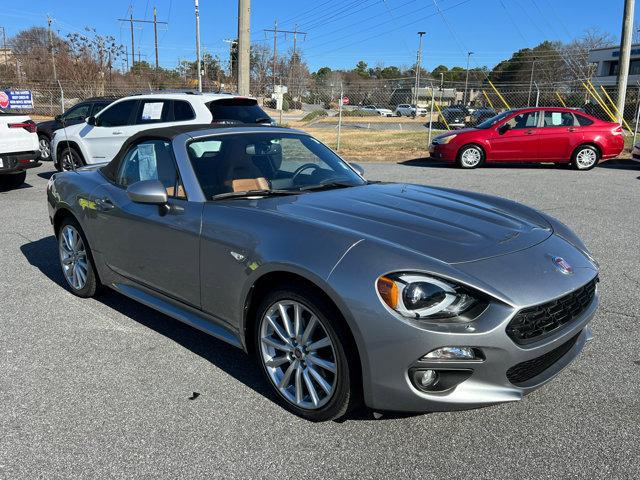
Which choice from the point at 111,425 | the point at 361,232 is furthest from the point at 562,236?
the point at 111,425

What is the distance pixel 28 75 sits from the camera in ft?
142

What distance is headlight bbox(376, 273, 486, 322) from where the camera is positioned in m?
2.48

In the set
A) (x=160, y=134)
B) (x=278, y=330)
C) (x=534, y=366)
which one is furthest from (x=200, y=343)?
(x=534, y=366)

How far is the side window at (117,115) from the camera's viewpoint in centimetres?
1048

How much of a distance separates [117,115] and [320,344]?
922cm

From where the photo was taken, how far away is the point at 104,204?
4242 mm

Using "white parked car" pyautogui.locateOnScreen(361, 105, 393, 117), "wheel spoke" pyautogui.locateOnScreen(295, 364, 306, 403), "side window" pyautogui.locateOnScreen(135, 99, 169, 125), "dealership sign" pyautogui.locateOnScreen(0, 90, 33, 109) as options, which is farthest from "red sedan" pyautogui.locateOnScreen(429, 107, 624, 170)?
"white parked car" pyautogui.locateOnScreen(361, 105, 393, 117)

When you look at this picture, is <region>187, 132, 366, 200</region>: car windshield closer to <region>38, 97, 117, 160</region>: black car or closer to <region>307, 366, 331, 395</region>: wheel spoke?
<region>307, 366, 331, 395</region>: wheel spoke

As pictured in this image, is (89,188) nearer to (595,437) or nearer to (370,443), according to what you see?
(370,443)

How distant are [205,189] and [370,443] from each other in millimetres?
1836

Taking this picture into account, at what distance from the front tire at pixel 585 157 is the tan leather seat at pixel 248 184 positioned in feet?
40.6

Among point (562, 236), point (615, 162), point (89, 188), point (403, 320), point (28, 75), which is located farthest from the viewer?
point (28, 75)

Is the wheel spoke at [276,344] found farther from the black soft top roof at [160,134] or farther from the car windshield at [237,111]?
the car windshield at [237,111]

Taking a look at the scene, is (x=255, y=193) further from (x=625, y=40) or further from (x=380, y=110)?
(x=380, y=110)
